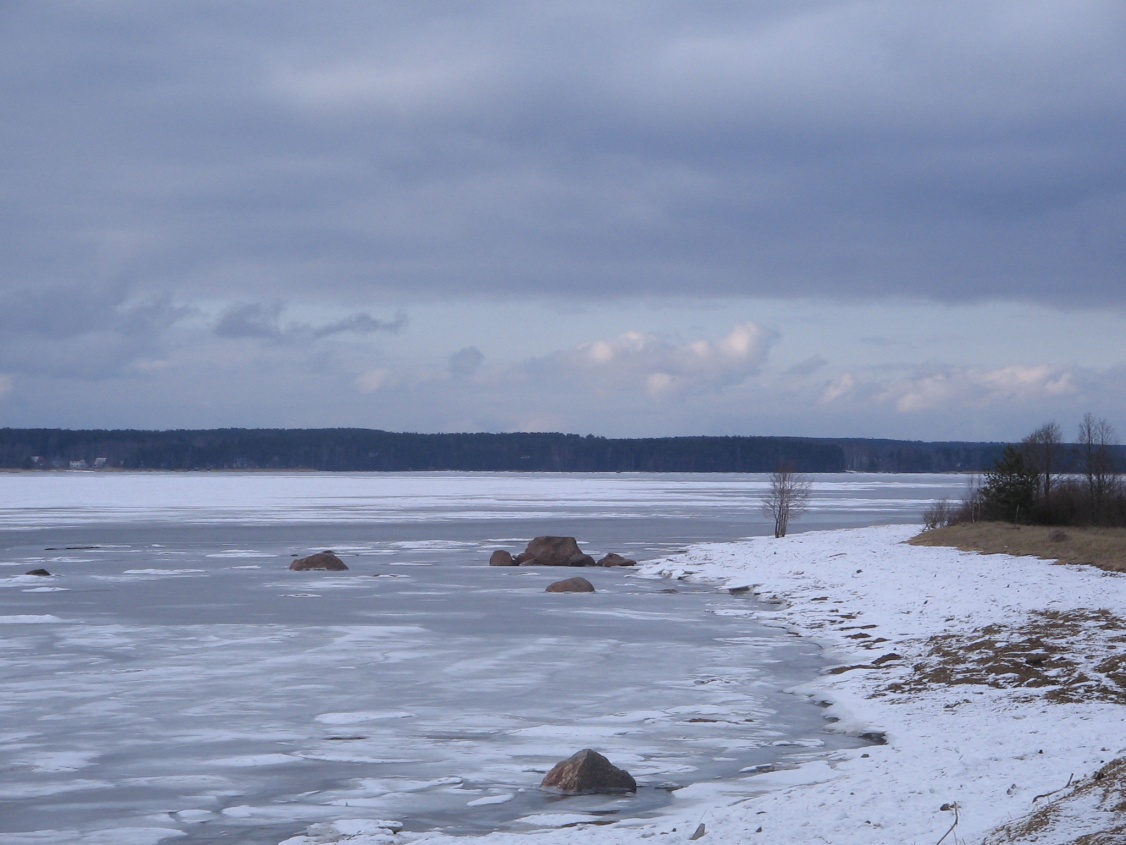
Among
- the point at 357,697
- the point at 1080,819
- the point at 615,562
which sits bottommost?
the point at 615,562

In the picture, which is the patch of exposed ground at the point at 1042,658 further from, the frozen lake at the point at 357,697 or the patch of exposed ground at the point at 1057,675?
the frozen lake at the point at 357,697

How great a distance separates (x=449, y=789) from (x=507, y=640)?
329 inches

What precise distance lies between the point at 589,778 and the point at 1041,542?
73.5 feet

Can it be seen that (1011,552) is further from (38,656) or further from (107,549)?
(107,549)

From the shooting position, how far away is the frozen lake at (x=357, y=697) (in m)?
8.78

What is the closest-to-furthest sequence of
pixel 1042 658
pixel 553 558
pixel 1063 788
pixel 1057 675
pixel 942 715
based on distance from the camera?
pixel 1063 788, pixel 942 715, pixel 1057 675, pixel 1042 658, pixel 553 558

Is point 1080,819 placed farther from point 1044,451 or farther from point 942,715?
point 1044,451

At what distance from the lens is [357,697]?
1285 cm

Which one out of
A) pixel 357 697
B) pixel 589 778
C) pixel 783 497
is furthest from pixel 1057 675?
pixel 783 497

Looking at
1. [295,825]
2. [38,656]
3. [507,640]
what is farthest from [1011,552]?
[295,825]

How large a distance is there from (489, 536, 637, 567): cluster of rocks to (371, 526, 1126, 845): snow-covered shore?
859cm

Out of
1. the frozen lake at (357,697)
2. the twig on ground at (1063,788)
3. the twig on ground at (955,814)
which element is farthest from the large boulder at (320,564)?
the twig on ground at (955,814)

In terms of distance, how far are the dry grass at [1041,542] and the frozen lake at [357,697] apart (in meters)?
7.40

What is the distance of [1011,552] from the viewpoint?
27344 mm
